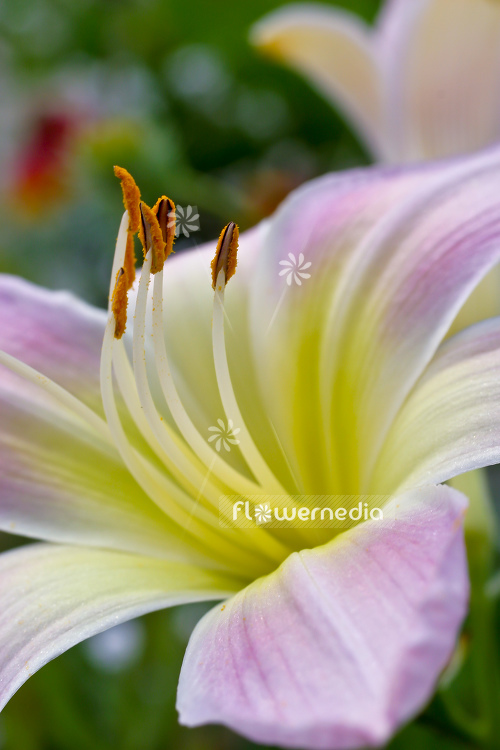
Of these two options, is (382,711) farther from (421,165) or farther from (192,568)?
(421,165)

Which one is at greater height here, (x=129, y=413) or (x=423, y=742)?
(x=129, y=413)

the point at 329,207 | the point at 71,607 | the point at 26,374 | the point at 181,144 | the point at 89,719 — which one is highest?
the point at 181,144

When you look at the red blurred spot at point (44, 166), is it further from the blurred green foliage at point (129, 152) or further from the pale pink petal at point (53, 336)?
the pale pink petal at point (53, 336)

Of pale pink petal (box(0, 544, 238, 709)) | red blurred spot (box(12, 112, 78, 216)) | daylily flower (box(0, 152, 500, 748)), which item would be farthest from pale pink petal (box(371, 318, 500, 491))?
red blurred spot (box(12, 112, 78, 216))

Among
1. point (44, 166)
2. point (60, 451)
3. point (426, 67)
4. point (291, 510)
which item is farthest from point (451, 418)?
point (44, 166)

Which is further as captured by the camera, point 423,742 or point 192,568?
point 423,742

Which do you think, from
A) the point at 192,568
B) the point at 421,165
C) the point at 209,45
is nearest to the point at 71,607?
the point at 192,568

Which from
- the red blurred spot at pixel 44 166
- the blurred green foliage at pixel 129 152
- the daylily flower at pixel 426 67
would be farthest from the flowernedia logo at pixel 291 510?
the red blurred spot at pixel 44 166
